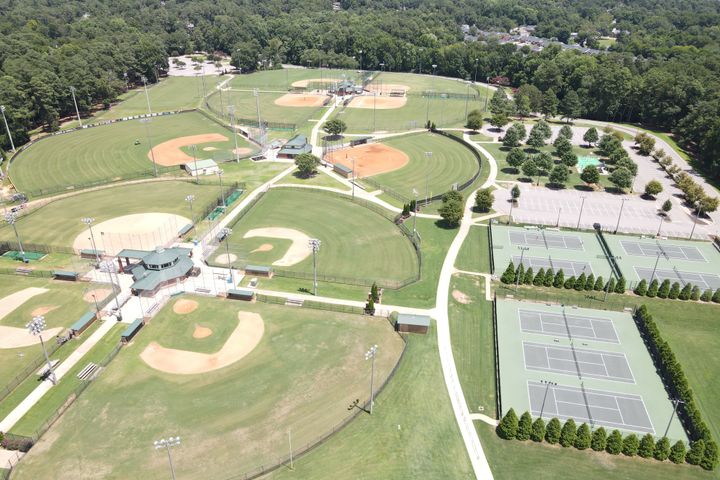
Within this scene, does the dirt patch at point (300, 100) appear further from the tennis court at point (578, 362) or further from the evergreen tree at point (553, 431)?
the evergreen tree at point (553, 431)

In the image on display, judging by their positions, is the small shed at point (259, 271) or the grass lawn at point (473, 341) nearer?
the grass lawn at point (473, 341)

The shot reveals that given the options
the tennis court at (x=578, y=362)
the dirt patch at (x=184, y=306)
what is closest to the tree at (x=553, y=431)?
the tennis court at (x=578, y=362)

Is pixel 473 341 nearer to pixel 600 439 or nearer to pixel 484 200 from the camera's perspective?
pixel 600 439

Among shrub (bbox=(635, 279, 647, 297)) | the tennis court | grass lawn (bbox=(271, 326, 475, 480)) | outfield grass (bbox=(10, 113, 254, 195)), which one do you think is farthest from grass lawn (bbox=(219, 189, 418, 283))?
outfield grass (bbox=(10, 113, 254, 195))

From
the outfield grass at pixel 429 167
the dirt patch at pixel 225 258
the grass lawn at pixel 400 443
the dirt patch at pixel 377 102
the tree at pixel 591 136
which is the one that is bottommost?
the grass lawn at pixel 400 443

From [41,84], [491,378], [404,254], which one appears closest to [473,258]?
[404,254]

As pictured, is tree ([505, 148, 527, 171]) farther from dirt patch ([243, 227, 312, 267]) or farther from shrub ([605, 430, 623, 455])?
shrub ([605, 430, 623, 455])
